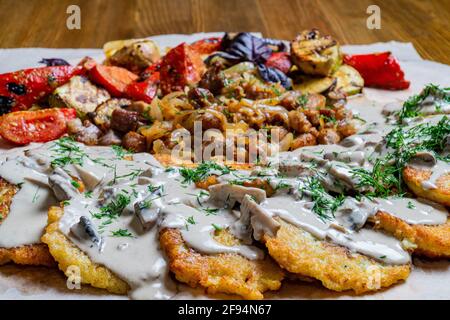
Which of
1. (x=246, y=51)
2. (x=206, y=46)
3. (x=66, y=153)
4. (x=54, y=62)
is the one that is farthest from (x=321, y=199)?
(x=54, y=62)

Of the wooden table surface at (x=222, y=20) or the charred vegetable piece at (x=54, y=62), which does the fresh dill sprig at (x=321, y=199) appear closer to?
the charred vegetable piece at (x=54, y=62)

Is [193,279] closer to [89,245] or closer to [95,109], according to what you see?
[89,245]

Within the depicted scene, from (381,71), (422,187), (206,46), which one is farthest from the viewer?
(206,46)

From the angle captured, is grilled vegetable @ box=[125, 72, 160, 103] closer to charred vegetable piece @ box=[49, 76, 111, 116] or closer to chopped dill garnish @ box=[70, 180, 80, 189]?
charred vegetable piece @ box=[49, 76, 111, 116]

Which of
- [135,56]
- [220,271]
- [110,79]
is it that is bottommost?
[220,271]

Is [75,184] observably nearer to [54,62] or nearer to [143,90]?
[143,90]
